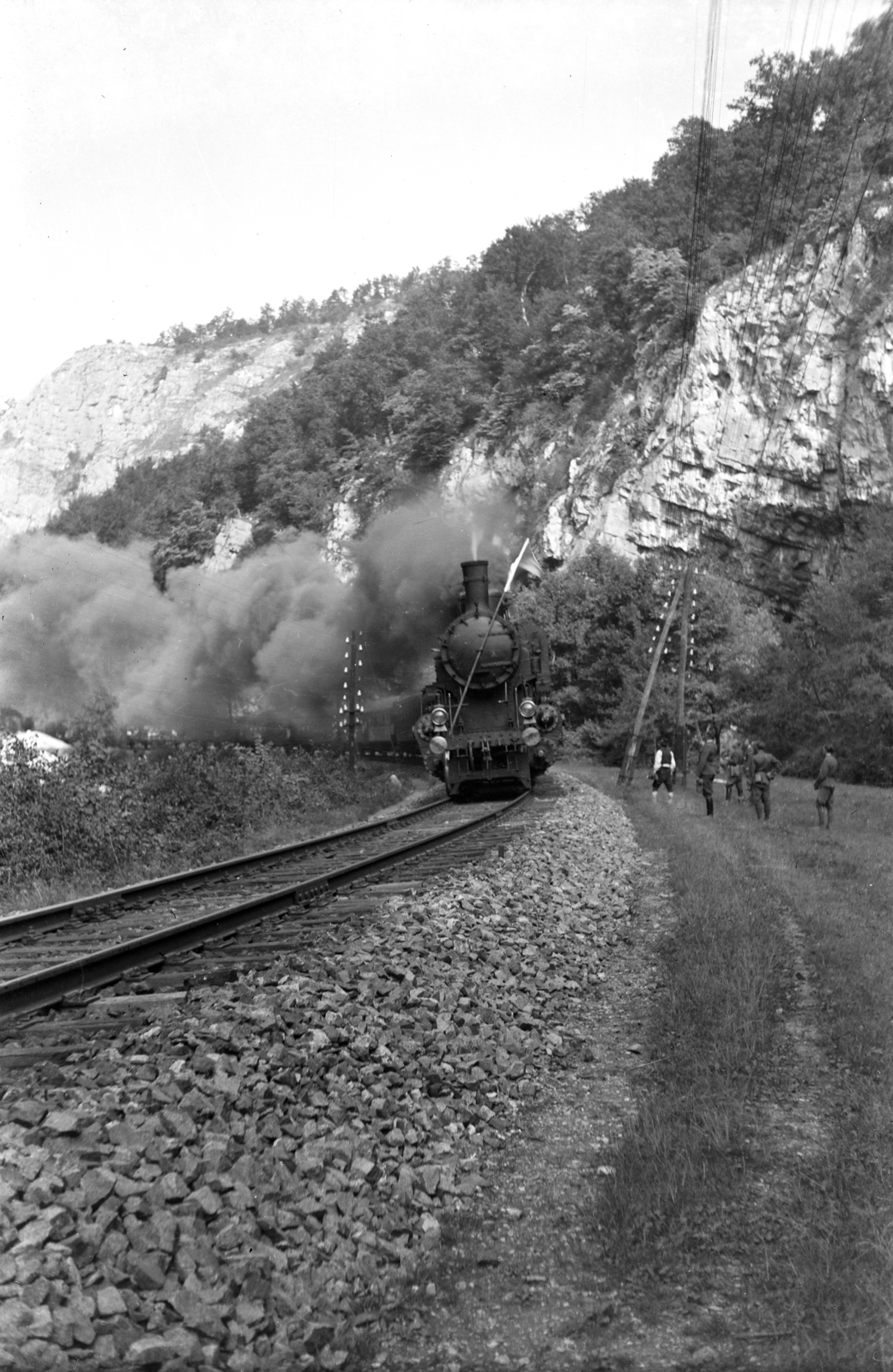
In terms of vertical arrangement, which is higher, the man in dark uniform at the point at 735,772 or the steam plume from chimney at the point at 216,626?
the steam plume from chimney at the point at 216,626

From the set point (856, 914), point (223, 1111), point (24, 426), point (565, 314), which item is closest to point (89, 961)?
point (223, 1111)

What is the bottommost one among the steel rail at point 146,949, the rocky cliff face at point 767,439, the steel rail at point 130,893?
the steel rail at point 130,893

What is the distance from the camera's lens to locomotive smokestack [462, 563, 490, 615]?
81.8ft

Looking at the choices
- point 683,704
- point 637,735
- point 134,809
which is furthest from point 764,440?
point 134,809

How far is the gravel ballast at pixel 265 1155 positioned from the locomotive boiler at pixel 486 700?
1563 centimetres

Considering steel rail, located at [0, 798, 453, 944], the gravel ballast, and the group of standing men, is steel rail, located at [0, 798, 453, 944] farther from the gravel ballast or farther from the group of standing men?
the group of standing men

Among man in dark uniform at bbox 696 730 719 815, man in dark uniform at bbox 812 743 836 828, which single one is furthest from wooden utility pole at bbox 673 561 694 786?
man in dark uniform at bbox 812 743 836 828

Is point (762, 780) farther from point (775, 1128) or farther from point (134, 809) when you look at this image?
point (775, 1128)

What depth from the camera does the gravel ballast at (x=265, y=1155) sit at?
12.8 feet

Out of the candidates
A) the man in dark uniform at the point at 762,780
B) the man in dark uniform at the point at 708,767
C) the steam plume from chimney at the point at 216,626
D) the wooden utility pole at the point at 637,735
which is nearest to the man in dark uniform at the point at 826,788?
the man in dark uniform at the point at 762,780

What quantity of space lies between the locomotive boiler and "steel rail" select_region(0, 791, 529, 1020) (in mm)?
11132

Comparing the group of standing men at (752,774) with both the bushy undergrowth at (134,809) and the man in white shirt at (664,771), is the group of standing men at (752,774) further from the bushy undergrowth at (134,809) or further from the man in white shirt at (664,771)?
the bushy undergrowth at (134,809)

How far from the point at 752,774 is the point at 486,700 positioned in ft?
17.6

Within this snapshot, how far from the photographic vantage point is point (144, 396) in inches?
6900
